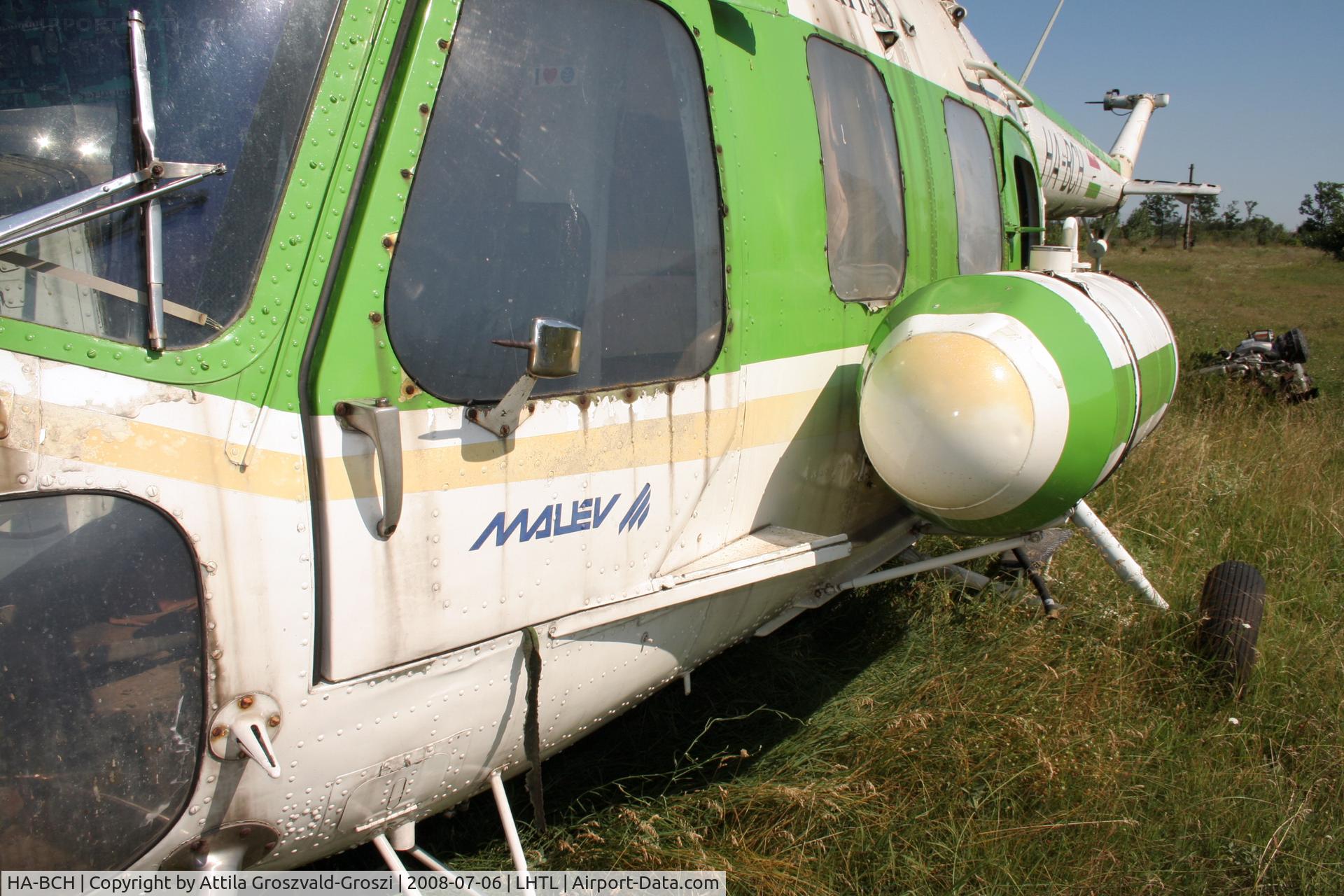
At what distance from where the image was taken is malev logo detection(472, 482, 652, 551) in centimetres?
213

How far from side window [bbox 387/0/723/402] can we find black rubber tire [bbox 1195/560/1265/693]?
9.66ft

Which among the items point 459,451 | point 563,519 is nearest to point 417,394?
point 459,451

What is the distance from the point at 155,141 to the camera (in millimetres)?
1699

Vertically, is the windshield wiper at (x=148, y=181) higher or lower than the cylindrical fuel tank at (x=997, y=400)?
higher

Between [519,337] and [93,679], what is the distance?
3.37 ft

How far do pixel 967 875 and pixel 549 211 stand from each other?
7.56ft

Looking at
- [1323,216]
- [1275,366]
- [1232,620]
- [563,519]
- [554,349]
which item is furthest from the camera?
[1323,216]

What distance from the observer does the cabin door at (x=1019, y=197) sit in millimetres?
4871

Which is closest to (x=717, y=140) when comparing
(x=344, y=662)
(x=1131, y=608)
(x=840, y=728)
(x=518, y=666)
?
(x=518, y=666)

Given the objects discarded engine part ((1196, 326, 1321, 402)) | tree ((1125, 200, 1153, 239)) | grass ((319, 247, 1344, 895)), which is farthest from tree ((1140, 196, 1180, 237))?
grass ((319, 247, 1344, 895))

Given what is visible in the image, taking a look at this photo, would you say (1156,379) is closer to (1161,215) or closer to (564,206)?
(564,206)

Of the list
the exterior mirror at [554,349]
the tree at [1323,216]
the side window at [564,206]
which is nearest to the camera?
the exterior mirror at [554,349]

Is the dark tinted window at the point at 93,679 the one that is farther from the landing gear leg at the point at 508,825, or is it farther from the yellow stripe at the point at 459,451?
the landing gear leg at the point at 508,825

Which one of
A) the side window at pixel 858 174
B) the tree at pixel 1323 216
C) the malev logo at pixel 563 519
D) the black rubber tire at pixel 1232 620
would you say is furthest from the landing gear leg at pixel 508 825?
the tree at pixel 1323 216
